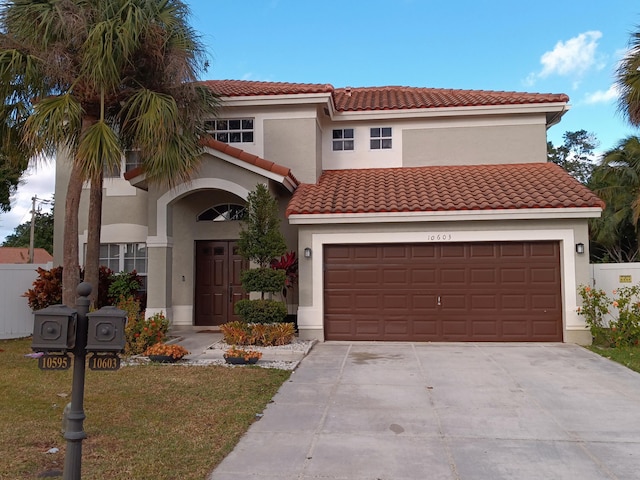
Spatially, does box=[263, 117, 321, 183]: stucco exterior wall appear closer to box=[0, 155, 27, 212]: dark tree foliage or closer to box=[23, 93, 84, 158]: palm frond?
box=[23, 93, 84, 158]: palm frond

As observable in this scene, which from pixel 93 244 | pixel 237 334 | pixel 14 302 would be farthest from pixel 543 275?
pixel 14 302

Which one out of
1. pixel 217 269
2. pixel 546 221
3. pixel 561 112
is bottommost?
pixel 217 269

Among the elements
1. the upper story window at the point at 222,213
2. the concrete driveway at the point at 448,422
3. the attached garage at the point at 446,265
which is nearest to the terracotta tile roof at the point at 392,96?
the upper story window at the point at 222,213

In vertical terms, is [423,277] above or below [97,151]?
below

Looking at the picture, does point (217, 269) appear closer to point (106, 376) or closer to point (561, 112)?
point (106, 376)

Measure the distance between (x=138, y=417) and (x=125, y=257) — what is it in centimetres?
929

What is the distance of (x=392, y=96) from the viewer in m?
16.3

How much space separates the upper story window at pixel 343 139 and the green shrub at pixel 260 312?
20.3 feet

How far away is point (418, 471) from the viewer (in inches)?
184

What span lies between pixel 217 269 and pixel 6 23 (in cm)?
725

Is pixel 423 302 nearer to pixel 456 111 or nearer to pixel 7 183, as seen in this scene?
pixel 456 111

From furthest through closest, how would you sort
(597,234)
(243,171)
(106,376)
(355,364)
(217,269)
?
(597,234) < (217,269) < (243,171) < (355,364) < (106,376)

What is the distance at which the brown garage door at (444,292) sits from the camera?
11625 mm

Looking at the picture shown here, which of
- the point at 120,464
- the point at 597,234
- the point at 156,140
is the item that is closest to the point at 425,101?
→ the point at 156,140
